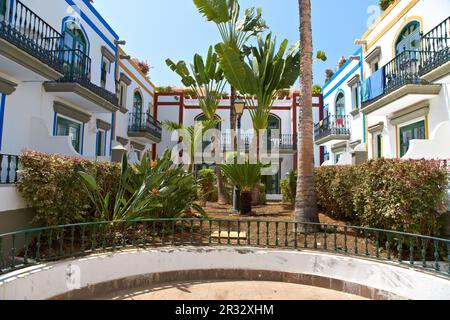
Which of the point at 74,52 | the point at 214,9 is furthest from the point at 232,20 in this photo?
the point at 74,52

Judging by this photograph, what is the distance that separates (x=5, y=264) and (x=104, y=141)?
405 inches

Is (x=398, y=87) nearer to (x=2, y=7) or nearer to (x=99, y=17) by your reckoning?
(x=2, y=7)

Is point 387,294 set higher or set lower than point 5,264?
lower

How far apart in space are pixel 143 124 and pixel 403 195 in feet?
52.4

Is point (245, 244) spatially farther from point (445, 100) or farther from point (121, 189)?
point (445, 100)

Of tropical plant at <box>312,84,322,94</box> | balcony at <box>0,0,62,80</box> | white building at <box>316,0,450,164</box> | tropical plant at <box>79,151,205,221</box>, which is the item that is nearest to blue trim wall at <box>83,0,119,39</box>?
balcony at <box>0,0,62,80</box>

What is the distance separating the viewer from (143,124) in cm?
1828

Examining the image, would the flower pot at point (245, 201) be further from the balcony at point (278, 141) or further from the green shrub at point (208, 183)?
the balcony at point (278, 141)

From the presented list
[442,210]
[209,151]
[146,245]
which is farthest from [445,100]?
[209,151]

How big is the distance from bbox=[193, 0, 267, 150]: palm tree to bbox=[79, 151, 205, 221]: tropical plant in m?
5.98

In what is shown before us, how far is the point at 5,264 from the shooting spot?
446 centimetres

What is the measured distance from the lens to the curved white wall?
4062 millimetres

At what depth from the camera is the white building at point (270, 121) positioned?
873 inches

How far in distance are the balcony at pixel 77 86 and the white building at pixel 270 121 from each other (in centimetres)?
1065
